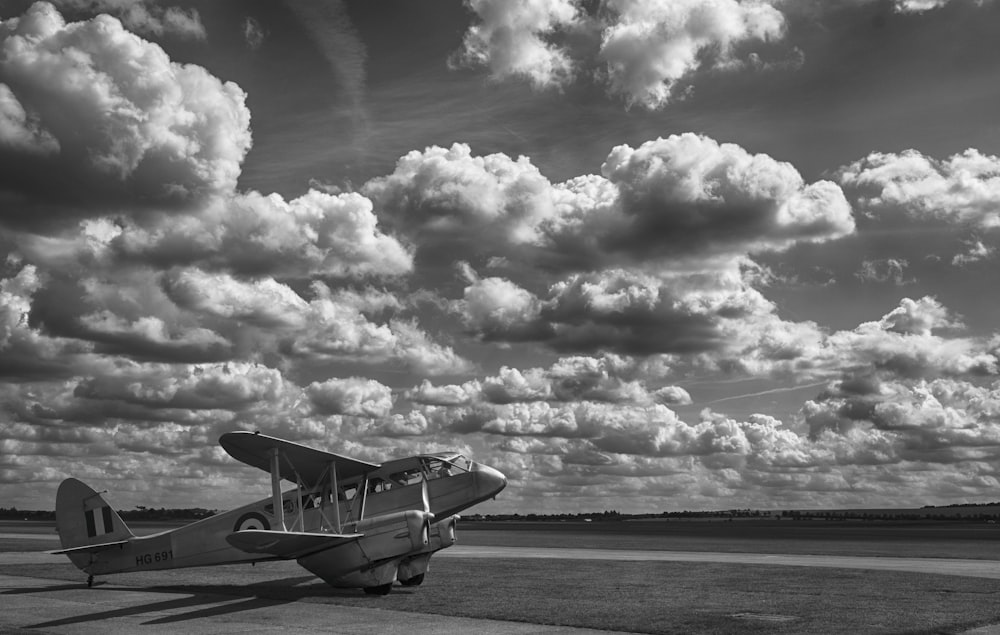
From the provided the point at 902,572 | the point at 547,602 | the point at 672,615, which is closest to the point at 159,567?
the point at 547,602

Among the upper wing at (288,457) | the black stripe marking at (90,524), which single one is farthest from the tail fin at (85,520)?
the upper wing at (288,457)

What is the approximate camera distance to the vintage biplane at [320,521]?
918 inches

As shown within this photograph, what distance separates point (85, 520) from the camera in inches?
1145

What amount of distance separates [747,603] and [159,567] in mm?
18222

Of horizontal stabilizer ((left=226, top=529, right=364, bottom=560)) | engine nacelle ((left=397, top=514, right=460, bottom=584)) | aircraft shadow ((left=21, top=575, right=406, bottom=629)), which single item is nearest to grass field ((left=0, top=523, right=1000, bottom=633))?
aircraft shadow ((left=21, top=575, right=406, bottom=629))

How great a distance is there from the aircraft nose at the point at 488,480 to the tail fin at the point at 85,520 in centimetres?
1236

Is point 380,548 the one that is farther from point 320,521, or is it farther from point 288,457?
point 288,457

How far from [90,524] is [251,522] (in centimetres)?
663

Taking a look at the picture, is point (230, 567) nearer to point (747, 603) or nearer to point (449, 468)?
point (449, 468)

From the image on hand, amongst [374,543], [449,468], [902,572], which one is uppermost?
[449,468]

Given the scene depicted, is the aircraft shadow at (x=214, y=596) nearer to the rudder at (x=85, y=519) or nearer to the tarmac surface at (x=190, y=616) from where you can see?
the tarmac surface at (x=190, y=616)

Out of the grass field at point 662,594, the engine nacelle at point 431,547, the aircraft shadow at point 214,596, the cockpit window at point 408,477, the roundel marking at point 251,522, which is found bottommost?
the grass field at point 662,594

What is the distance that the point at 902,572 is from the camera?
29.9 metres

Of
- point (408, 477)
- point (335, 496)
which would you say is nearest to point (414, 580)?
point (408, 477)
